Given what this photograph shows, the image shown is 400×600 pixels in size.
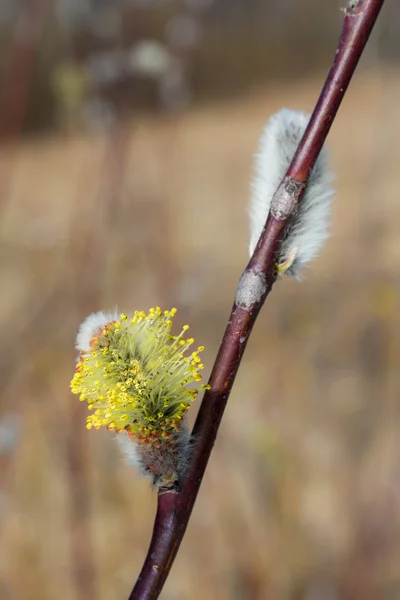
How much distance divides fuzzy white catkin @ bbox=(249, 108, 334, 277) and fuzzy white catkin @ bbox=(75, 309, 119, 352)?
12 centimetres

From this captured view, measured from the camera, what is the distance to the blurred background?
1.96m

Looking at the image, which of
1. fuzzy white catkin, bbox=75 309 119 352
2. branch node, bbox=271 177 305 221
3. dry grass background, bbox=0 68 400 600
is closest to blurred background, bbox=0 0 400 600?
dry grass background, bbox=0 68 400 600

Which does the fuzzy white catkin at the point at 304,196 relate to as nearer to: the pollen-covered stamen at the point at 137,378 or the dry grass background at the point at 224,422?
the pollen-covered stamen at the point at 137,378

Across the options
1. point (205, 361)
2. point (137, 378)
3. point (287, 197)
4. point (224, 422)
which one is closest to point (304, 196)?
point (287, 197)

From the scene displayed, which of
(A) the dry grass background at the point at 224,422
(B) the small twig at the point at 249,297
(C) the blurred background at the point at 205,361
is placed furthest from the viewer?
(A) the dry grass background at the point at 224,422

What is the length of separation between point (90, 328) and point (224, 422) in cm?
227

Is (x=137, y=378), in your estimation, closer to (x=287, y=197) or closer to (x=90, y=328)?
(x=90, y=328)

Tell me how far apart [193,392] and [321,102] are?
20cm

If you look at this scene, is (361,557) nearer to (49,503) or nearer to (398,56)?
(49,503)

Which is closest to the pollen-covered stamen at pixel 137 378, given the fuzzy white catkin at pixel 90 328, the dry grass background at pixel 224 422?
the fuzzy white catkin at pixel 90 328

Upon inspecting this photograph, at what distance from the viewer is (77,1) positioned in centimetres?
216

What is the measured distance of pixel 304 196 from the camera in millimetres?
421

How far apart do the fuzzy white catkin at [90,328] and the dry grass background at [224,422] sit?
637 millimetres

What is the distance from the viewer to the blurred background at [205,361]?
77.0 inches
